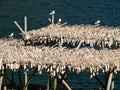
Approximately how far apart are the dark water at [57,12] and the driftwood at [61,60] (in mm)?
20103

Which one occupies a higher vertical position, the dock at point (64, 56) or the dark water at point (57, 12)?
the dock at point (64, 56)

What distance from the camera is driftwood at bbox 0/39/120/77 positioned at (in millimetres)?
14938

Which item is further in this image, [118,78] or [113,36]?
[118,78]

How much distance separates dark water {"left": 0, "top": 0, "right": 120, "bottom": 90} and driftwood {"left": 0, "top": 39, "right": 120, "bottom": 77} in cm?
2010

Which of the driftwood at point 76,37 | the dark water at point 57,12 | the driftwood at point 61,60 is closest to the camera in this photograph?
the driftwood at point 61,60

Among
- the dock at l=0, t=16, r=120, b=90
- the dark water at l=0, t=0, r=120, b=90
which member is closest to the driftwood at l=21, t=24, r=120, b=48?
the dock at l=0, t=16, r=120, b=90

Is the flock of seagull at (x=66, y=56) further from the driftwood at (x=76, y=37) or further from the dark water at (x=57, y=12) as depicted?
the dark water at (x=57, y=12)

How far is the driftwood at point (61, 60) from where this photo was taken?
49.0 ft

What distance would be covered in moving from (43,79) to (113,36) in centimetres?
811

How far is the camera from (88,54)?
53.4ft

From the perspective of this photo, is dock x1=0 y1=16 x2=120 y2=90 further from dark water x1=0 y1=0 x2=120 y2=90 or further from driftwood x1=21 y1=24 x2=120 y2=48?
dark water x1=0 y1=0 x2=120 y2=90

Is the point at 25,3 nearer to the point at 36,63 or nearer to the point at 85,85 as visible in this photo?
the point at 85,85

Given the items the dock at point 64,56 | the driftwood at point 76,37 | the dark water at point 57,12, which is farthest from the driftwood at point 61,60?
the dark water at point 57,12

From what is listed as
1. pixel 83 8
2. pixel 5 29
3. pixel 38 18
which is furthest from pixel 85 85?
pixel 83 8
